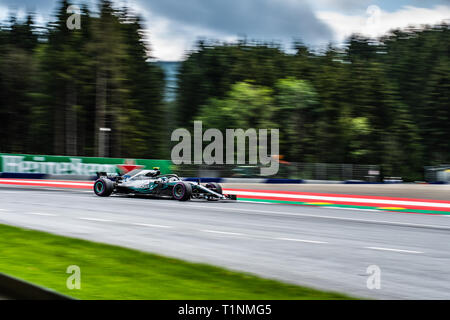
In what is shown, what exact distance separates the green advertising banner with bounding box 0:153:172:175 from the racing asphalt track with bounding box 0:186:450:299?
1580 cm

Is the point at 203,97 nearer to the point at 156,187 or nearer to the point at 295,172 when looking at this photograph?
the point at 295,172

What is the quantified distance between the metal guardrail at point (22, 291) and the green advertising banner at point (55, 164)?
91.4ft

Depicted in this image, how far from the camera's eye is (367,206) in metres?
19.9

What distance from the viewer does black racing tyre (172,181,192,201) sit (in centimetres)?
1862

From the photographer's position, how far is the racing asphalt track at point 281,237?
725cm

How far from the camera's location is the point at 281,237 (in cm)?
1059

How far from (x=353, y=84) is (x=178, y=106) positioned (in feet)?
73.6

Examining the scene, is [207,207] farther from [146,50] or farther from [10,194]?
[146,50]

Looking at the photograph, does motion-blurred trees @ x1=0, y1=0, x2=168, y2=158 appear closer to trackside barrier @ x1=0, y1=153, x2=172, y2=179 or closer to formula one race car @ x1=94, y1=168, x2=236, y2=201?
trackside barrier @ x1=0, y1=153, x2=172, y2=179

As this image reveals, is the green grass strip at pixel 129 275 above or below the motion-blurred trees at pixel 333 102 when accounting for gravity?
below

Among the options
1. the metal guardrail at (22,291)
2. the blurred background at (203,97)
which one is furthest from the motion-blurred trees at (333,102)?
the metal guardrail at (22,291)

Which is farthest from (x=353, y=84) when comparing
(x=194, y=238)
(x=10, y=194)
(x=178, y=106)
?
(x=194, y=238)

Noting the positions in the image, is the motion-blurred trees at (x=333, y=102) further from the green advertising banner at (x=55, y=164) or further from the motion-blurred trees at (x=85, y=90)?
the green advertising banner at (x=55, y=164)

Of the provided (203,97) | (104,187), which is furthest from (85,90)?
(104,187)
